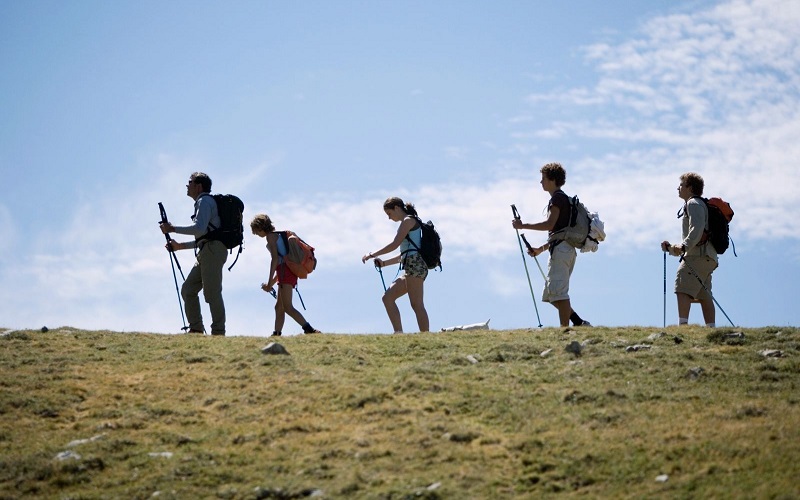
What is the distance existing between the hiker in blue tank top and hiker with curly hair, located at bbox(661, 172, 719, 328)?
15.1ft

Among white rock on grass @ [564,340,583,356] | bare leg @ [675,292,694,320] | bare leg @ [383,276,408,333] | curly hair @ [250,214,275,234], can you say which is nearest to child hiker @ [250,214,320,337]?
curly hair @ [250,214,275,234]

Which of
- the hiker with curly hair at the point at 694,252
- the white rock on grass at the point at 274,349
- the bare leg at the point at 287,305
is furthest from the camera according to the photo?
the bare leg at the point at 287,305

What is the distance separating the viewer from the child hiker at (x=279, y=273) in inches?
853

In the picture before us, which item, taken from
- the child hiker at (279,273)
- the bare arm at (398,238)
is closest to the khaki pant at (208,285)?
the child hiker at (279,273)

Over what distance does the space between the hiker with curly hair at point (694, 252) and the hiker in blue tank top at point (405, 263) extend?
15.1 ft

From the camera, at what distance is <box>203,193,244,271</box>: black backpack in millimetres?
20922

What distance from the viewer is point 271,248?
2172 cm

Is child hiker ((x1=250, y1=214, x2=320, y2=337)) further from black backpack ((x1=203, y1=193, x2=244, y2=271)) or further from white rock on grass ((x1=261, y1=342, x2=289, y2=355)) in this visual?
white rock on grass ((x1=261, y1=342, x2=289, y2=355))

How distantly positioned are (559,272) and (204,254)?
6.48 meters

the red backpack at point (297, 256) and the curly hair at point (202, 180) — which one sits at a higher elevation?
the curly hair at point (202, 180)

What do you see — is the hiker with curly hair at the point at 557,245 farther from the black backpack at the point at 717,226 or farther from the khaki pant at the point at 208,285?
the khaki pant at the point at 208,285

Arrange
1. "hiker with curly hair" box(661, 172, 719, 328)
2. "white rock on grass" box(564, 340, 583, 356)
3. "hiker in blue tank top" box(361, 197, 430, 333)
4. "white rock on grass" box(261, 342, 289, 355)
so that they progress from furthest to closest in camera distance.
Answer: "hiker in blue tank top" box(361, 197, 430, 333) → "hiker with curly hair" box(661, 172, 719, 328) → "white rock on grass" box(261, 342, 289, 355) → "white rock on grass" box(564, 340, 583, 356)

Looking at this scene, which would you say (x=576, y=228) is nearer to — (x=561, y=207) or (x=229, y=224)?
(x=561, y=207)

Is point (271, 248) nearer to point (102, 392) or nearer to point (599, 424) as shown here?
point (102, 392)
